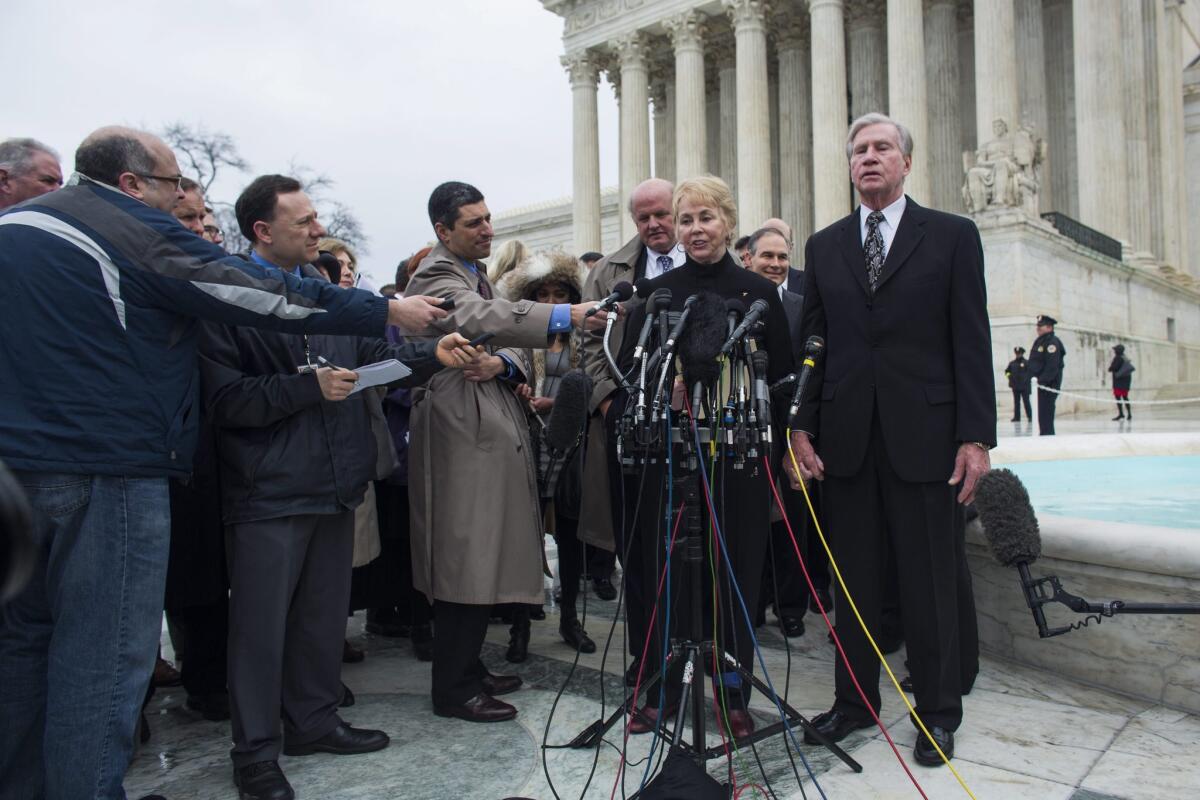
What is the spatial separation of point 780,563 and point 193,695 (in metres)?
3.45

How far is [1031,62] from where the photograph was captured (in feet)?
85.9

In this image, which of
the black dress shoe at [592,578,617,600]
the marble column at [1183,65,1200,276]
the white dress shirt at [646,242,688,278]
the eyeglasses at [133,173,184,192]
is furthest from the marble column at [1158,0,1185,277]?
the eyeglasses at [133,173,184,192]

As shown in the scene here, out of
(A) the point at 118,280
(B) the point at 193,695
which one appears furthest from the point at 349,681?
(A) the point at 118,280

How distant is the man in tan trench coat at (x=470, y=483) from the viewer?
3.76m

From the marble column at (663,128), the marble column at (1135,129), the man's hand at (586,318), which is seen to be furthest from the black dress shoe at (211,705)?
the marble column at (663,128)

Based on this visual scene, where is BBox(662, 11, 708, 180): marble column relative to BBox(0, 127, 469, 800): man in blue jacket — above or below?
above

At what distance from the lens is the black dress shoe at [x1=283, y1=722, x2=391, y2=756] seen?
354 centimetres

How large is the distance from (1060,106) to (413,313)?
29.3 metres

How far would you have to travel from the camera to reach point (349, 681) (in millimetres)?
4609

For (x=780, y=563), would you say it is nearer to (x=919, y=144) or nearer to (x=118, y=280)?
(x=118, y=280)

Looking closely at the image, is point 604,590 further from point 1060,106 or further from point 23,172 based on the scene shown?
point 1060,106

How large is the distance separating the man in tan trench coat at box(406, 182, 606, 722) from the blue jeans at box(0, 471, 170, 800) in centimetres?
133

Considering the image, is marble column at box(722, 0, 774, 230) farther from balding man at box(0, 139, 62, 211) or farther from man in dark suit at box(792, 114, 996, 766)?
balding man at box(0, 139, 62, 211)

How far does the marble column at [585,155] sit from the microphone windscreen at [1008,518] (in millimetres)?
30558
